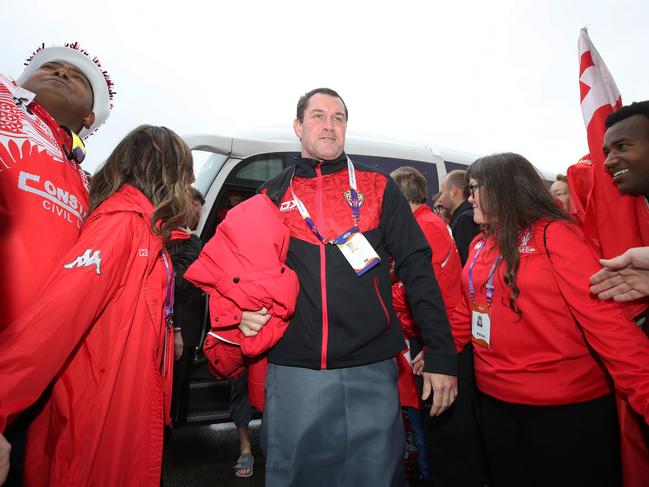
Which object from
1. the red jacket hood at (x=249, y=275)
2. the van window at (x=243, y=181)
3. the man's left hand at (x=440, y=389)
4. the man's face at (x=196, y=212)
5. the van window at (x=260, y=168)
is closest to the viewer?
the red jacket hood at (x=249, y=275)

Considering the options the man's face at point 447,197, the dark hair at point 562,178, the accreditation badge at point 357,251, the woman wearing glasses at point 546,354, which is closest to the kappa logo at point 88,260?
the accreditation badge at point 357,251

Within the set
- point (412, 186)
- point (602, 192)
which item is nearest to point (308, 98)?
point (412, 186)

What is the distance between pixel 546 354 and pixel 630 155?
96cm

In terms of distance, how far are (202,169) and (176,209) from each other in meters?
3.24

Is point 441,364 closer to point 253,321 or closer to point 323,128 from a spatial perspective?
point 253,321

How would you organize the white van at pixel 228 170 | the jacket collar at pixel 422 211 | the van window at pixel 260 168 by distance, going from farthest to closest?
the van window at pixel 260 168, the white van at pixel 228 170, the jacket collar at pixel 422 211

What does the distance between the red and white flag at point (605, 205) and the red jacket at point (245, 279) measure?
150 cm

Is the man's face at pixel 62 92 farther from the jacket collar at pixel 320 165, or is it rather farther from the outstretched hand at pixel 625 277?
the outstretched hand at pixel 625 277

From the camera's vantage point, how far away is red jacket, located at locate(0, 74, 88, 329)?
47.7 inches

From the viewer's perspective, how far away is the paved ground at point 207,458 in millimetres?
3215

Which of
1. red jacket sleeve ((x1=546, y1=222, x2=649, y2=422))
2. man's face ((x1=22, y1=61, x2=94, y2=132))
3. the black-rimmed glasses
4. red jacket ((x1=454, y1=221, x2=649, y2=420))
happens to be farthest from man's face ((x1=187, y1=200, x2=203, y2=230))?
red jacket sleeve ((x1=546, y1=222, x2=649, y2=422))

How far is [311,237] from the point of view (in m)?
1.75

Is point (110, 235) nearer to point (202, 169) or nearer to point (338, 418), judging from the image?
point (338, 418)

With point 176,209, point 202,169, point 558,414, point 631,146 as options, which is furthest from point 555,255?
point 202,169
